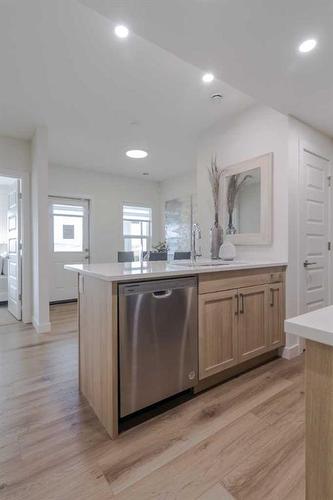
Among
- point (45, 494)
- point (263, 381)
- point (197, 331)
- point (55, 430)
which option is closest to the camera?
point (45, 494)

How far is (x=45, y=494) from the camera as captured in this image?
118 cm

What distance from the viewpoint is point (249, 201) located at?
2941 mm

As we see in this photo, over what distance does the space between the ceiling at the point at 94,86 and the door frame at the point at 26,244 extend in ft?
1.97

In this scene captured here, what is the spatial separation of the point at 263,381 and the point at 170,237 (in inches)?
169

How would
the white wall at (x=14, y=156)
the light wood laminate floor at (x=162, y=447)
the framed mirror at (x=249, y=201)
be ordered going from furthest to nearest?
1. the white wall at (x=14, y=156)
2. the framed mirror at (x=249, y=201)
3. the light wood laminate floor at (x=162, y=447)

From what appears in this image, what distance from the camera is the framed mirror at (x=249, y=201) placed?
2746 millimetres

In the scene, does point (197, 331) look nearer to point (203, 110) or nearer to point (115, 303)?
point (115, 303)

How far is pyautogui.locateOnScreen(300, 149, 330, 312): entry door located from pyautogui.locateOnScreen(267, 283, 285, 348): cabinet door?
0.39 metres

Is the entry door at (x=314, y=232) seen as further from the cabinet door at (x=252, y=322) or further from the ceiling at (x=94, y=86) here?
the ceiling at (x=94, y=86)

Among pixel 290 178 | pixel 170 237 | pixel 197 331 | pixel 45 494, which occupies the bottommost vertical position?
pixel 45 494

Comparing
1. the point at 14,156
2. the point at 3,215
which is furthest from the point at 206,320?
the point at 3,215

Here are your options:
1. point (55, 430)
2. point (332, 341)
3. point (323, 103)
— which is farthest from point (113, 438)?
point (323, 103)

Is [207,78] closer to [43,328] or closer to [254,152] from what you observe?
[254,152]

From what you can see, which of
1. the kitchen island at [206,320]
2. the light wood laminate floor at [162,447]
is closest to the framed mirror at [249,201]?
the kitchen island at [206,320]
